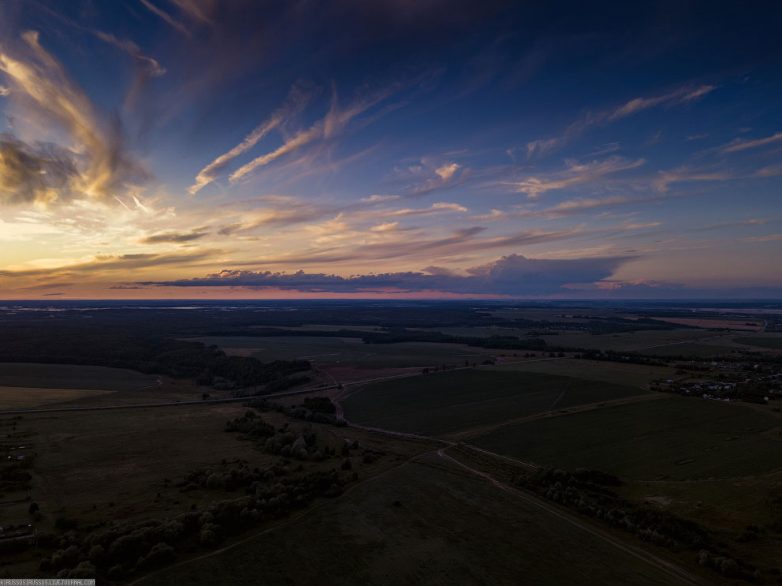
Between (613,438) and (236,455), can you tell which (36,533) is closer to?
(236,455)

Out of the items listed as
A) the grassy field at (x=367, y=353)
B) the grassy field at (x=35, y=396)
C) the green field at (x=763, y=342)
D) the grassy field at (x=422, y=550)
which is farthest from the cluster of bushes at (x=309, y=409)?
the green field at (x=763, y=342)

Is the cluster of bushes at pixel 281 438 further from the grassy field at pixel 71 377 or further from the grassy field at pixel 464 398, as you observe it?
the grassy field at pixel 71 377

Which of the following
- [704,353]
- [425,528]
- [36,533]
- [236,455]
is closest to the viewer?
[36,533]

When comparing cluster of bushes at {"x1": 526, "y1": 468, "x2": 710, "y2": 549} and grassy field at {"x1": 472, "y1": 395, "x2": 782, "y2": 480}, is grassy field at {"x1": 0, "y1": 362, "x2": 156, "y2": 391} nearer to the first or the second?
grassy field at {"x1": 472, "y1": 395, "x2": 782, "y2": 480}

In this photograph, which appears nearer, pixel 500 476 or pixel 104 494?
pixel 104 494

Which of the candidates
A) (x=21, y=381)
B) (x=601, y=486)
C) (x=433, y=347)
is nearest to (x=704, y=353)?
(x=433, y=347)
